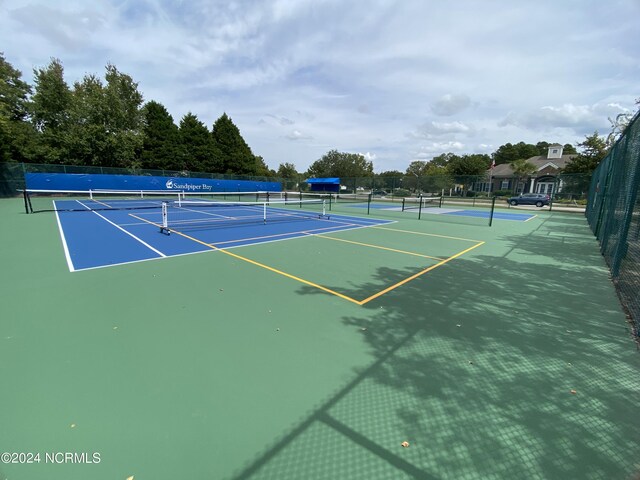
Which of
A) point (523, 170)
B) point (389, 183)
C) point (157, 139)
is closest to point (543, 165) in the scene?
point (523, 170)

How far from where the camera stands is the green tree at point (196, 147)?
48.2m

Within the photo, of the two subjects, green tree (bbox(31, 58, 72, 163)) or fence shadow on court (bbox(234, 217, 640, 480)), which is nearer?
fence shadow on court (bbox(234, 217, 640, 480))

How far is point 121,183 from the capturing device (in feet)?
94.8

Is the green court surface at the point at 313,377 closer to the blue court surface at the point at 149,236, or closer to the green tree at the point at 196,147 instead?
the blue court surface at the point at 149,236

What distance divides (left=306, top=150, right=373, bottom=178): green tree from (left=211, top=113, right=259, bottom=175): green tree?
38902mm

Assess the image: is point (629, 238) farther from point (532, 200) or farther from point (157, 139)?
point (157, 139)

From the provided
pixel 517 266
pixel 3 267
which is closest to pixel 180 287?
pixel 3 267

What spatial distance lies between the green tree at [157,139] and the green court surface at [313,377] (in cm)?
4423

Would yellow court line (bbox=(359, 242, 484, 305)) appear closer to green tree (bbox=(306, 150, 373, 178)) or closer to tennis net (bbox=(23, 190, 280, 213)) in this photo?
tennis net (bbox=(23, 190, 280, 213))

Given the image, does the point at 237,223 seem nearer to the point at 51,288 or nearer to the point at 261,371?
the point at 51,288

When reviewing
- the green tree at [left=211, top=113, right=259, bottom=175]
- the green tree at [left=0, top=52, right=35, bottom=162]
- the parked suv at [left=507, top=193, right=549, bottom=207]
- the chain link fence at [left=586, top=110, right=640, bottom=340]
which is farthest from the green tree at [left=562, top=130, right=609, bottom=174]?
the green tree at [left=0, top=52, right=35, bottom=162]

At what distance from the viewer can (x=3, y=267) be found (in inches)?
257

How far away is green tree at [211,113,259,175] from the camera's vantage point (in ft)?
172

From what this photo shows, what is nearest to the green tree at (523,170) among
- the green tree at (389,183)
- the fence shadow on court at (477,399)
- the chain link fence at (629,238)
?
the green tree at (389,183)
